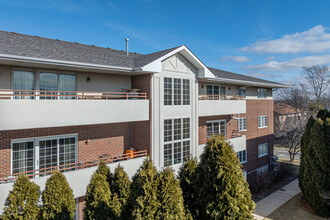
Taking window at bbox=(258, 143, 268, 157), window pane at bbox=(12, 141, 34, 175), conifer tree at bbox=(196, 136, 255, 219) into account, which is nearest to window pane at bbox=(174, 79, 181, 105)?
conifer tree at bbox=(196, 136, 255, 219)

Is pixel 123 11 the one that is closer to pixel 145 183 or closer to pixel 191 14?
pixel 191 14

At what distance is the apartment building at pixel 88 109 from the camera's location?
9.47 metres

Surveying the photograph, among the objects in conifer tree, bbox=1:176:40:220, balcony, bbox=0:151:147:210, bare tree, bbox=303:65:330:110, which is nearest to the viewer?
conifer tree, bbox=1:176:40:220

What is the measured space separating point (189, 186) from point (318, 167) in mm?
12586

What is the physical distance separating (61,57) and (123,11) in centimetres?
1110

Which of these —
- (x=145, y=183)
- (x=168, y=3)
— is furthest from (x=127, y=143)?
(x=168, y=3)

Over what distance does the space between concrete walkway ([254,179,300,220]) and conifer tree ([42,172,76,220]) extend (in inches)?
515

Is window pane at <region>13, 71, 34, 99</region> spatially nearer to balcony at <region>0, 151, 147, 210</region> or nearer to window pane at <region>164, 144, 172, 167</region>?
balcony at <region>0, 151, 147, 210</region>

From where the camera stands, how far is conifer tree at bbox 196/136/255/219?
21.5 ft

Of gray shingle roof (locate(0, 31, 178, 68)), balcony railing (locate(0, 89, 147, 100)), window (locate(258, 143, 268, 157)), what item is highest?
gray shingle roof (locate(0, 31, 178, 68))

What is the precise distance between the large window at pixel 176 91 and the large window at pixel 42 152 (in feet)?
21.3

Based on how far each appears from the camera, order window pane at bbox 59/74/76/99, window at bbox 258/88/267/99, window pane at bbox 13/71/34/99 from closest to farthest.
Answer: window pane at bbox 13/71/34/99, window pane at bbox 59/74/76/99, window at bbox 258/88/267/99

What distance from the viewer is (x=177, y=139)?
46.4 ft

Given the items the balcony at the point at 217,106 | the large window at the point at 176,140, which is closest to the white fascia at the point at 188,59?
the balcony at the point at 217,106
